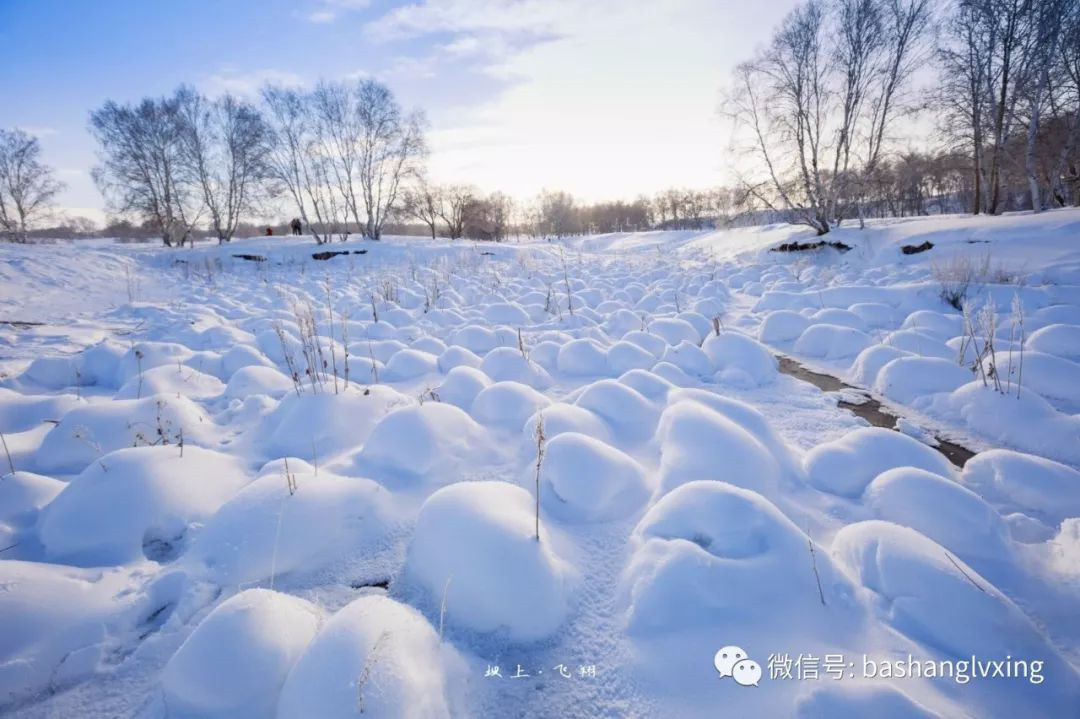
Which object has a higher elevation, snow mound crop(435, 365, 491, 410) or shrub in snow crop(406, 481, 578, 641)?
snow mound crop(435, 365, 491, 410)

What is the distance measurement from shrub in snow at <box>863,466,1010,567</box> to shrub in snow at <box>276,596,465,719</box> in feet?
5.68

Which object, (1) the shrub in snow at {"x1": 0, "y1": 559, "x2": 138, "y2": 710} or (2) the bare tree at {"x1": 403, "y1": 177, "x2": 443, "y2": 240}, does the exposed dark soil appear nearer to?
(1) the shrub in snow at {"x1": 0, "y1": 559, "x2": 138, "y2": 710}

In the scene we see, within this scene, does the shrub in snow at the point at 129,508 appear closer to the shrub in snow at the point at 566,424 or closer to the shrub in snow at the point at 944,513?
the shrub in snow at the point at 566,424

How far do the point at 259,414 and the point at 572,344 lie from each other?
2.40 meters

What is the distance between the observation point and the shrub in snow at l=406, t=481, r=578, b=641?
4.07 feet

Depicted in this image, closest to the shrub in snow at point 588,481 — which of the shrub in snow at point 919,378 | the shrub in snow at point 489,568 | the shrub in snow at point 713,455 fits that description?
the shrub in snow at point 713,455

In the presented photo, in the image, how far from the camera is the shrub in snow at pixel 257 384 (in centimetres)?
298

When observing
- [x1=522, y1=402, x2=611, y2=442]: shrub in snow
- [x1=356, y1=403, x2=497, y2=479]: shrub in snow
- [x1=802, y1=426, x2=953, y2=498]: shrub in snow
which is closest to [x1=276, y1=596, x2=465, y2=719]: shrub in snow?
[x1=356, y1=403, x2=497, y2=479]: shrub in snow

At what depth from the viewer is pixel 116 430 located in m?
2.23

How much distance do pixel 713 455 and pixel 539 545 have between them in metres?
0.98

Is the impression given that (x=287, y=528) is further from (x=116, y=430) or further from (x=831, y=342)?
(x=831, y=342)

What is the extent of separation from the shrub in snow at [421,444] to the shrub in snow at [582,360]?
1445 millimetres

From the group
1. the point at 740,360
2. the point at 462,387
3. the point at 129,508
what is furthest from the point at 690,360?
the point at 129,508

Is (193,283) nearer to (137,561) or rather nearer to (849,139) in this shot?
(137,561)
